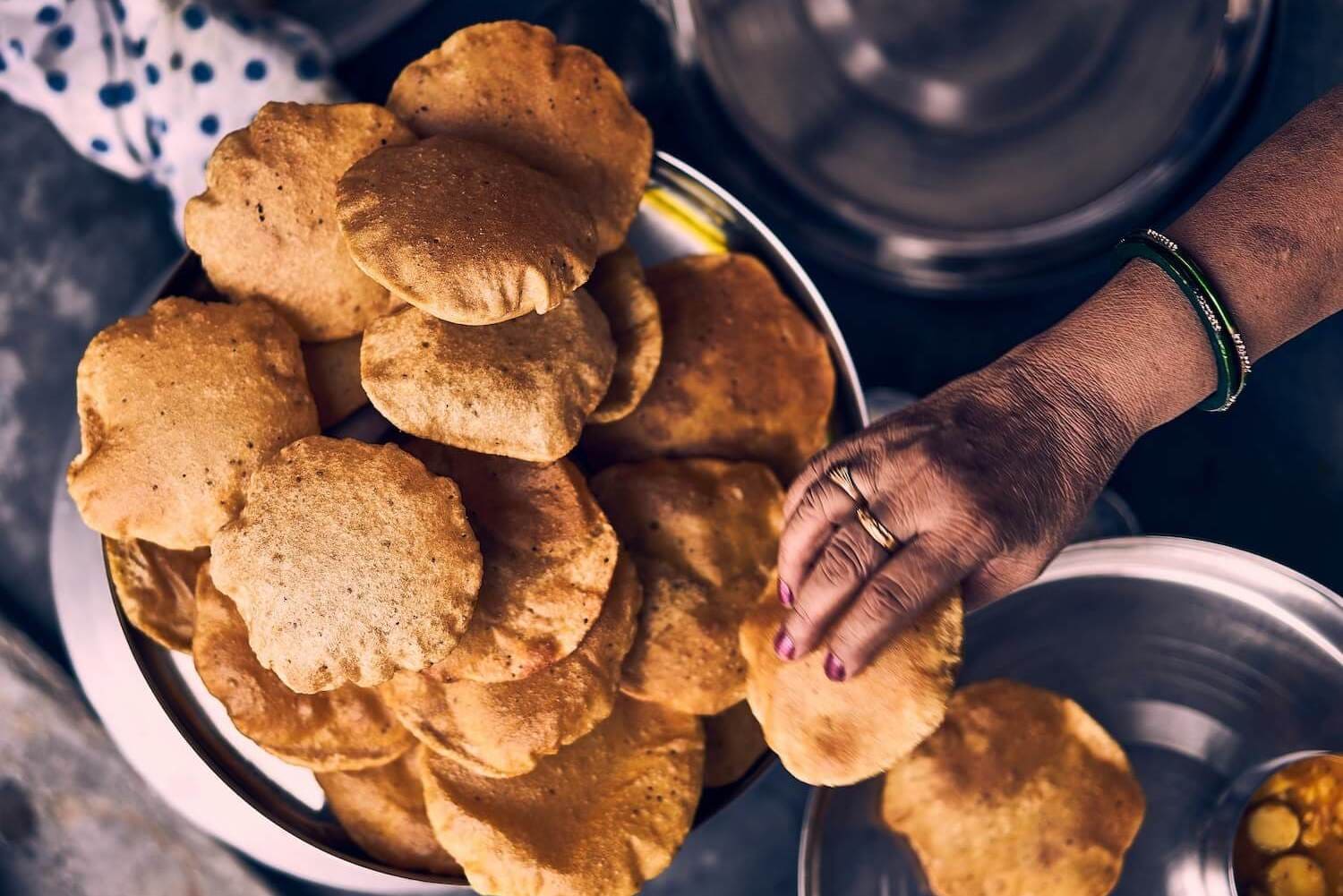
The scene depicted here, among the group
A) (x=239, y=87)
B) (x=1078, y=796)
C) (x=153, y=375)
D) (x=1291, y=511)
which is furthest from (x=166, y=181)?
(x=1291, y=511)

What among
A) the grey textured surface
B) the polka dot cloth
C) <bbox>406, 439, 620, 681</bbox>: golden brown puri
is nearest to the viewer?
<bbox>406, 439, 620, 681</bbox>: golden brown puri

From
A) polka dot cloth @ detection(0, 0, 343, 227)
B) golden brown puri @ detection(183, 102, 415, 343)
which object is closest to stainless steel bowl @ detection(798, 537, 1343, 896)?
golden brown puri @ detection(183, 102, 415, 343)

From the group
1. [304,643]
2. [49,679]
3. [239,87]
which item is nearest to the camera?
[304,643]

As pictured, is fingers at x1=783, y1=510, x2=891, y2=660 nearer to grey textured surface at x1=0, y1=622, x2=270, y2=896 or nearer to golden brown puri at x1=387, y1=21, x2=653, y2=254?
golden brown puri at x1=387, y1=21, x2=653, y2=254

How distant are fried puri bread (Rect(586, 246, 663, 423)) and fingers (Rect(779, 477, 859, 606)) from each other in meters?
0.18

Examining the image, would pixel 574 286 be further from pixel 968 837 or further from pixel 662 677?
pixel 968 837

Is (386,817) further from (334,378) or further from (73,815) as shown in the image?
(73,815)

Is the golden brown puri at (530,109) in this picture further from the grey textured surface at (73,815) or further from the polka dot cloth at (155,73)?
the grey textured surface at (73,815)

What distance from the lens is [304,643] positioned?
0.82 metres

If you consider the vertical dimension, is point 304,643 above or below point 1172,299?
below

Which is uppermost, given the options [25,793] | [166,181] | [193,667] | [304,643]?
[166,181]

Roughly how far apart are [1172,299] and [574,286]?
52 cm

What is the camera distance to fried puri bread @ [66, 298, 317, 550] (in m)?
0.86

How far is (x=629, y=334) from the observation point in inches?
36.7
